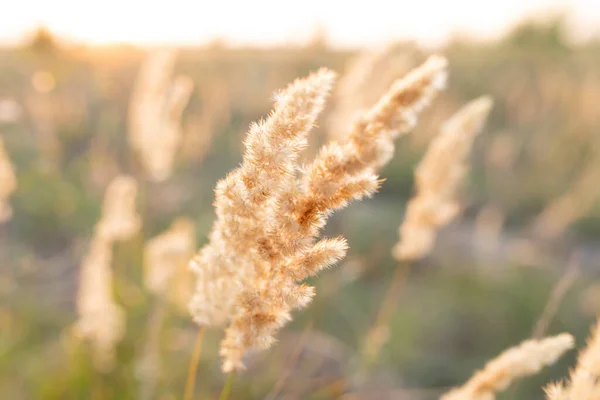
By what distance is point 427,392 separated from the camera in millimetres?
3230

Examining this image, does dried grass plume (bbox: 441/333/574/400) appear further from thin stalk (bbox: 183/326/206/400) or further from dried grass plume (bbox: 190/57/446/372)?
thin stalk (bbox: 183/326/206/400)

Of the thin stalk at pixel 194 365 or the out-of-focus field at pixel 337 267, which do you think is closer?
the thin stalk at pixel 194 365

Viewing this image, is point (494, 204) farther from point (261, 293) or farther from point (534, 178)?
point (261, 293)

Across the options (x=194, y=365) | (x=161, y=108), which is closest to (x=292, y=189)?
(x=194, y=365)

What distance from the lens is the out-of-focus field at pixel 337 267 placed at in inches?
108

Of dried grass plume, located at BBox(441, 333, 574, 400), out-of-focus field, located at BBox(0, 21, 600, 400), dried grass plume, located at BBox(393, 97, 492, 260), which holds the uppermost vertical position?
out-of-focus field, located at BBox(0, 21, 600, 400)

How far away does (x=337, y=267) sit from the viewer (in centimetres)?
321

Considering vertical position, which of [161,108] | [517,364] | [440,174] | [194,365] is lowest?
[517,364]

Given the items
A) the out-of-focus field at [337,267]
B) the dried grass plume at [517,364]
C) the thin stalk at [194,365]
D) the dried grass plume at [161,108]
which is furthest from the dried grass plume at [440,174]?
the dried grass plume at [161,108]

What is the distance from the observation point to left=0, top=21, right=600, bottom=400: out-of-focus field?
2.74 m

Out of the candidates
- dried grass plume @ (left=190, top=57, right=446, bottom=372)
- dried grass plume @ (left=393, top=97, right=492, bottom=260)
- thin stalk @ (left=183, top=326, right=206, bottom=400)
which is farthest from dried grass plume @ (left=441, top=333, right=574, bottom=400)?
dried grass plume @ (left=393, top=97, right=492, bottom=260)

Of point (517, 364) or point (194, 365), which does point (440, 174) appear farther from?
point (194, 365)

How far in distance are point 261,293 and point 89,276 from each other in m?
1.61

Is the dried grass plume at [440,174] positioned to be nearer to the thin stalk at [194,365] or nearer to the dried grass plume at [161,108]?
the thin stalk at [194,365]
